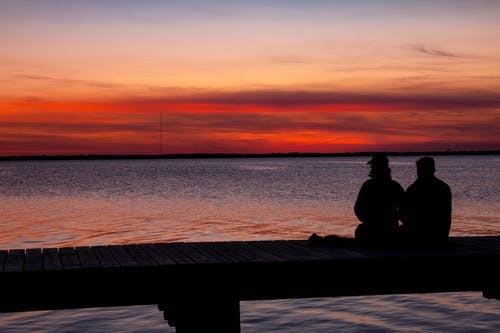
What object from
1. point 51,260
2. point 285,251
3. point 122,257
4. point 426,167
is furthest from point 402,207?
point 51,260

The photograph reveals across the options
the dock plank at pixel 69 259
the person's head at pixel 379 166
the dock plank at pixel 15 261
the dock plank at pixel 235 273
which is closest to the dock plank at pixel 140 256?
the dock plank at pixel 235 273

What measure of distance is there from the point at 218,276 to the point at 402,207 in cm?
323

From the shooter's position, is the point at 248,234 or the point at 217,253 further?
the point at 248,234

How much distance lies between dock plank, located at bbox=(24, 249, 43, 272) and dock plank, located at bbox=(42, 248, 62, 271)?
6cm

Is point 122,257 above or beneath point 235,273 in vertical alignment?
above

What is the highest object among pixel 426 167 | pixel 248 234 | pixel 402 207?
pixel 426 167

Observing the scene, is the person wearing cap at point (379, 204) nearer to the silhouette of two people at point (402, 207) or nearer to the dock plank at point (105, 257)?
the silhouette of two people at point (402, 207)

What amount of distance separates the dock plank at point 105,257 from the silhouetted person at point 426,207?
454cm

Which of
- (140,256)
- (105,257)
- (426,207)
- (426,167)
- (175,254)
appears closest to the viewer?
(105,257)

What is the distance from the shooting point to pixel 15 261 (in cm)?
905

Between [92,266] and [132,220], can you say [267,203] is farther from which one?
[92,266]

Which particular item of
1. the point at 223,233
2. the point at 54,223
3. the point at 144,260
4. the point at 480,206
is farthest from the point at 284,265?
the point at 480,206

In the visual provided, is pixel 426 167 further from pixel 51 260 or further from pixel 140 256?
pixel 51 260

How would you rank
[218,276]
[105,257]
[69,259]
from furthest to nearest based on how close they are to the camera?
[105,257] → [69,259] → [218,276]
